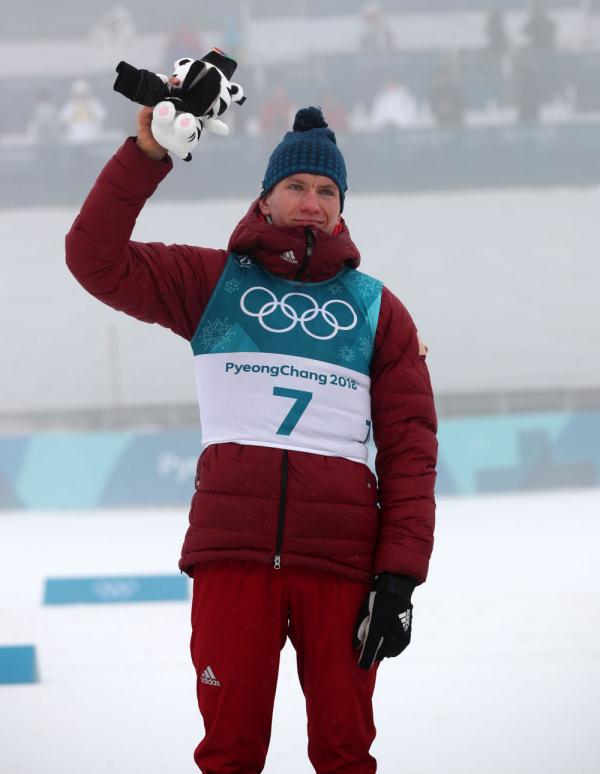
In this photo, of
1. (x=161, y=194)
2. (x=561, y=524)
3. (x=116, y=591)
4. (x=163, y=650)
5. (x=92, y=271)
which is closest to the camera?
(x=92, y=271)

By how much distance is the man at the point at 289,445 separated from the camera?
1.75 metres

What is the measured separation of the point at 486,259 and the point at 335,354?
8884 mm

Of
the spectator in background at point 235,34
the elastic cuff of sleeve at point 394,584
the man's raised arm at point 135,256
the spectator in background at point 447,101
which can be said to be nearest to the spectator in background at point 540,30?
the spectator in background at point 447,101

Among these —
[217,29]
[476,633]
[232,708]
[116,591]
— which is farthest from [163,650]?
[217,29]

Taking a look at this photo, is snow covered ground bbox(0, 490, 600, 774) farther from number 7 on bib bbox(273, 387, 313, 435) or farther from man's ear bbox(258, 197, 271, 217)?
man's ear bbox(258, 197, 271, 217)

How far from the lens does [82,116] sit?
1034 centimetres

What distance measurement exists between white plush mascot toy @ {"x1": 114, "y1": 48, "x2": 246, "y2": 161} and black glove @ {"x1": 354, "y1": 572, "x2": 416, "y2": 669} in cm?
77

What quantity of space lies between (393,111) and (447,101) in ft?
1.80

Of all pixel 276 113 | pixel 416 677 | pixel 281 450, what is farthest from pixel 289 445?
pixel 276 113

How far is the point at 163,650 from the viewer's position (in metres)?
3.74

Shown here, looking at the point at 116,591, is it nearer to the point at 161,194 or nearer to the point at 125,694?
the point at 125,694

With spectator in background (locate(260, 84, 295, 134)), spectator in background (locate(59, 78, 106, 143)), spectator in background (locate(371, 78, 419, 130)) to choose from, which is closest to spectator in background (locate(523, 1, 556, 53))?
spectator in background (locate(371, 78, 419, 130))

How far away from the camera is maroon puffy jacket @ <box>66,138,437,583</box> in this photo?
172cm

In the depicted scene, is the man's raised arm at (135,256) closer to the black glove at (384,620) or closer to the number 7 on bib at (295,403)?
the number 7 on bib at (295,403)
